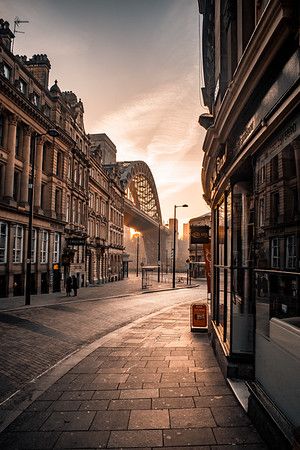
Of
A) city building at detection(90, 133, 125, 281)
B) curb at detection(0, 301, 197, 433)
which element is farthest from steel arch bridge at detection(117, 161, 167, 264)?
curb at detection(0, 301, 197, 433)

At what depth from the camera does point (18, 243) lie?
2545 cm

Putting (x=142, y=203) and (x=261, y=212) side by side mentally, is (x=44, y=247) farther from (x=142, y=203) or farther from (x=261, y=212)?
(x=142, y=203)

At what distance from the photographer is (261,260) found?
489cm

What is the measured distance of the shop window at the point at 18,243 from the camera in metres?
24.8

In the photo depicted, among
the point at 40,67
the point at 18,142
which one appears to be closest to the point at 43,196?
the point at 18,142

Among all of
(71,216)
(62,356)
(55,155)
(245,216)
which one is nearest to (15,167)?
(55,155)

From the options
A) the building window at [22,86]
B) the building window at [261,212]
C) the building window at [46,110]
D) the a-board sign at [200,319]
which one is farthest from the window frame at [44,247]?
the building window at [261,212]

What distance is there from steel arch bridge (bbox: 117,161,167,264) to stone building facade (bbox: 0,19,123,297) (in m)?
30.9

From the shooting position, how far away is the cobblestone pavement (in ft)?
23.4

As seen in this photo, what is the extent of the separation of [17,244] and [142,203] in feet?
320

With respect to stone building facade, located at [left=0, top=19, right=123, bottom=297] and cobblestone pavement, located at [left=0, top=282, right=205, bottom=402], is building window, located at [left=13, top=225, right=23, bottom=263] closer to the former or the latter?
stone building facade, located at [left=0, top=19, right=123, bottom=297]

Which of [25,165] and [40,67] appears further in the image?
[40,67]

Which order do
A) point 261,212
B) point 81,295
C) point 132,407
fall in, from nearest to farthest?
1. point 261,212
2. point 132,407
3. point 81,295

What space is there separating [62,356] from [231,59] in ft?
26.0
